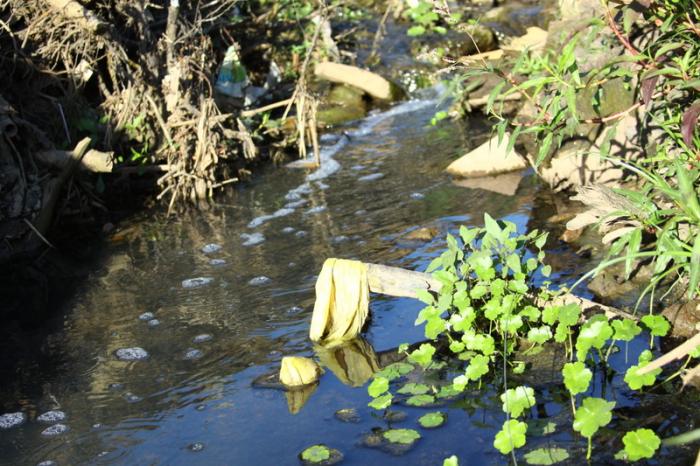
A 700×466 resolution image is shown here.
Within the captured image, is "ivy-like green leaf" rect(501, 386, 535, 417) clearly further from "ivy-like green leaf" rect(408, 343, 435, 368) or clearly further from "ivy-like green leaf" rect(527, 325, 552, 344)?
"ivy-like green leaf" rect(408, 343, 435, 368)

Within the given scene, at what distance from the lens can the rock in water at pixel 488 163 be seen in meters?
7.25

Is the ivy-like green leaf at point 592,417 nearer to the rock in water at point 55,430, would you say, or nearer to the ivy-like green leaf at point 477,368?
the ivy-like green leaf at point 477,368

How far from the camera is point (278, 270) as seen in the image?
587 cm

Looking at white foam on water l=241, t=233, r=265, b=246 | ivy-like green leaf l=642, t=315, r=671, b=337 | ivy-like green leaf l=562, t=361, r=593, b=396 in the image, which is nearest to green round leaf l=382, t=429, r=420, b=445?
ivy-like green leaf l=562, t=361, r=593, b=396

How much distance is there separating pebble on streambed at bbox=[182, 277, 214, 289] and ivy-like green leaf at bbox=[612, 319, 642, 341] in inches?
118

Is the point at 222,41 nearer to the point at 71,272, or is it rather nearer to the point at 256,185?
the point at 256,185

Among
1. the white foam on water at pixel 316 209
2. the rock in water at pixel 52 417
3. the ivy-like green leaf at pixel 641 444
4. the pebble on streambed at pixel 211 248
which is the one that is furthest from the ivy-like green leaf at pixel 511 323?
the white foam on water at pixel 316 209

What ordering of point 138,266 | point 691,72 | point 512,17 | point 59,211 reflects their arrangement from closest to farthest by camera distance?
point 691,72, point 138,266, point 59,211, point 512,17

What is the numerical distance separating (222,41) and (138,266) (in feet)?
13.8

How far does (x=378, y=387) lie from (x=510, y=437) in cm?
79

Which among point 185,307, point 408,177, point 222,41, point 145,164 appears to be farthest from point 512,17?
point 185,307

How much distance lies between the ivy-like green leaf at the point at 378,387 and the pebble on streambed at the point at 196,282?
2.27 m

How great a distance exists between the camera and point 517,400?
3.43 meters

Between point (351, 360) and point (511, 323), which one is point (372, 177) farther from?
point (511, 323)
